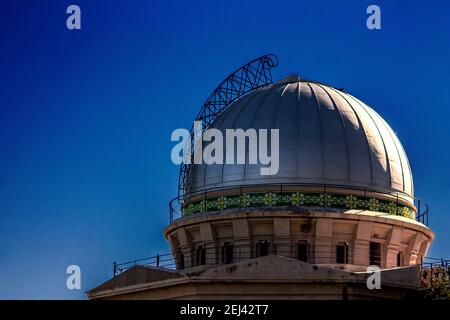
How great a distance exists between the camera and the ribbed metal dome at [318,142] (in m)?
54.0

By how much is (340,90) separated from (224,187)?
28.1ft

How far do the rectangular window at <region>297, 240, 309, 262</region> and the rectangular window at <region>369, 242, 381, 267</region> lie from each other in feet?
9.99

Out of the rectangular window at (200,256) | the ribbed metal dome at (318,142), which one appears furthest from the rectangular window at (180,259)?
the ribbed metal dome at (318,142)

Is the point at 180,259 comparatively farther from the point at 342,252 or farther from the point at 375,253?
the point at 375,253

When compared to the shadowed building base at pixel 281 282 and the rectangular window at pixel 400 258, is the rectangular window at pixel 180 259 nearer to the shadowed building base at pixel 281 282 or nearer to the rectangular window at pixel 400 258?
the shadowed building base at pixel 281 282

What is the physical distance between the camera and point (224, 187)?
54812 mm

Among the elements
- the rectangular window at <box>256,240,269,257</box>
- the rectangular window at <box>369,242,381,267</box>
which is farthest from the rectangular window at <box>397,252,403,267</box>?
the rectangular window at <box>256,240,269,257</box>

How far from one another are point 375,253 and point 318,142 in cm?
563

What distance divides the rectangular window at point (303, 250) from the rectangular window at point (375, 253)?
9.99 feet

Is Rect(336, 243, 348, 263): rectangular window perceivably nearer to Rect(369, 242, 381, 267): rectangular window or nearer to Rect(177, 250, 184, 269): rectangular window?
Rect(369, 242, 381, 267): rectangular window
